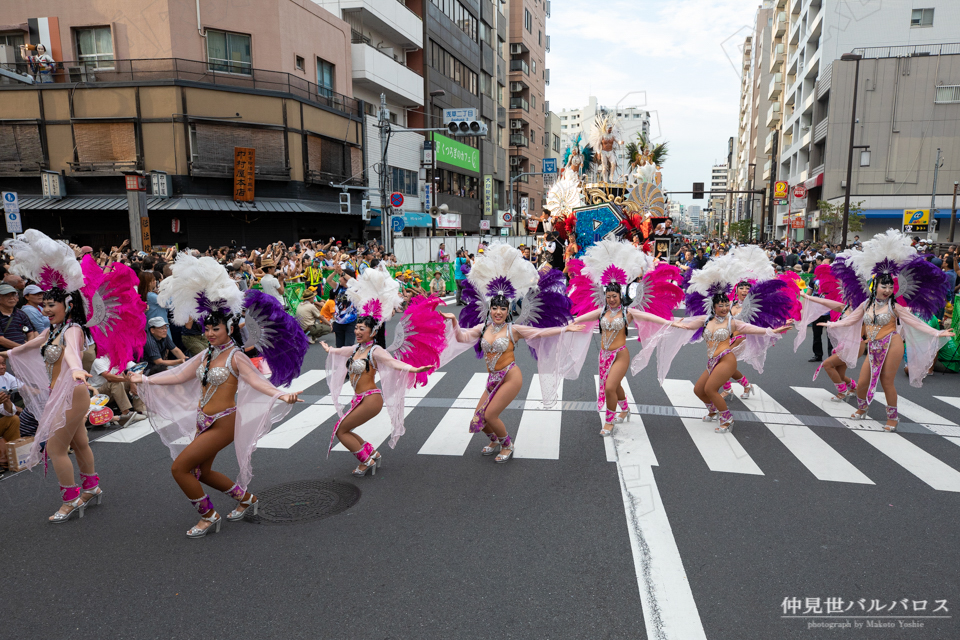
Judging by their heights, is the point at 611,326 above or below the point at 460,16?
below

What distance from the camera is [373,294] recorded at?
5387mm

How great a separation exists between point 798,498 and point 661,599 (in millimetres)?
2033

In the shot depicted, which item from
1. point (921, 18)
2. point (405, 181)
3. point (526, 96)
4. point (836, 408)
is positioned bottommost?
point (836, 408)

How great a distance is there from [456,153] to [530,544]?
124 feet

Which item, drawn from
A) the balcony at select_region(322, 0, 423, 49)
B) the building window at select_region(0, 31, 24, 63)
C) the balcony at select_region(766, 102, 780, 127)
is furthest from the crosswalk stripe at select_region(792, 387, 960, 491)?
the balcony at select_region(766, 102, 780, 127)

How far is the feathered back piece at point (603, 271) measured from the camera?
672 centimetres

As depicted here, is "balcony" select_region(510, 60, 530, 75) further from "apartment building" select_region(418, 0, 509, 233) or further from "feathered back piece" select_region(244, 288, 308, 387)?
"feathered back piece" select_region(244, 288, 308, 387)

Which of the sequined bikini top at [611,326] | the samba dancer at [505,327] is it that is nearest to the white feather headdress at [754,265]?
the sequined bikini top at [611,326]

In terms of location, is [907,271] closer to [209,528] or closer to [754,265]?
[754,265]

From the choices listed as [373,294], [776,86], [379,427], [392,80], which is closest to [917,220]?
[379,427]

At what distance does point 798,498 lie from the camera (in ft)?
15.7

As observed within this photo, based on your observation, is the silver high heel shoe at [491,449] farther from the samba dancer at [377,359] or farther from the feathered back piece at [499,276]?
the feathered back piece at [499,276]

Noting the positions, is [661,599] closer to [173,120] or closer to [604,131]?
[604,131]

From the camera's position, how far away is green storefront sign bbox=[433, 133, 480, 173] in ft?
121
